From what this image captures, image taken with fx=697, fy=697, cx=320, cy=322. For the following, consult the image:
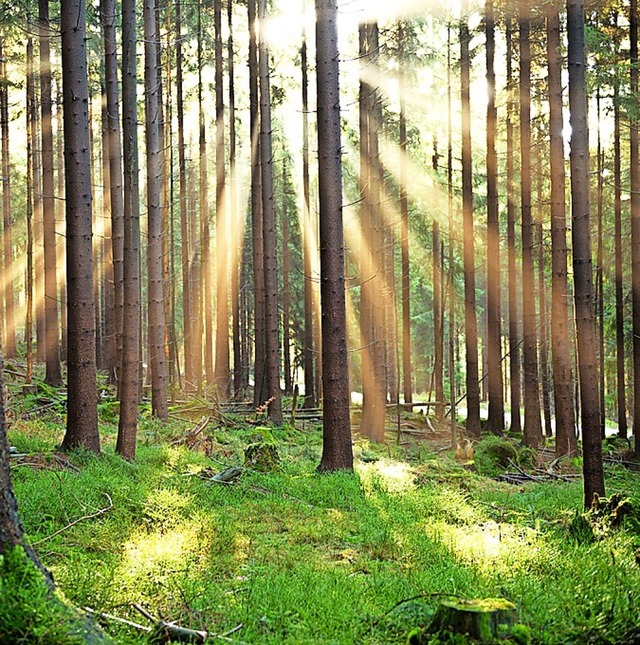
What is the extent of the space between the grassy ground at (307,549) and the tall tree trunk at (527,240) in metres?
7.31

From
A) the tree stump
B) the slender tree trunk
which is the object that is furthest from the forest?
the slender tree trunk

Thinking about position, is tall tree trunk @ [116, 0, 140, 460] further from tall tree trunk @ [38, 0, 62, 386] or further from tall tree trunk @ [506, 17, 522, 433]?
tall tree trunk @ [506, 17, 522, 433]

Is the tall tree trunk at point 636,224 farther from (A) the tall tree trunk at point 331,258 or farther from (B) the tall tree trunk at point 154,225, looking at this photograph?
(B) the tall tree trunk at point 154,225

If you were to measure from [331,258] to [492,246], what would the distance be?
9.95 meters

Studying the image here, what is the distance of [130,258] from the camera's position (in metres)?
11.6

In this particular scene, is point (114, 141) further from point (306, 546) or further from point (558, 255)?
point (558, 255)

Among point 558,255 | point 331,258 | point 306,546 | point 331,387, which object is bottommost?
point 306,546

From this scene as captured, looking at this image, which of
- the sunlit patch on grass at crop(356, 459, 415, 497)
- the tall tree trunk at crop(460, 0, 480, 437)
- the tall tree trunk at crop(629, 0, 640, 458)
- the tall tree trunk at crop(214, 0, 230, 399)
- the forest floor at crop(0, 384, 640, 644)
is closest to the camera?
the forest floor at crop(0, 384, 640, 644)

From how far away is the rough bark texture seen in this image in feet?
50.9

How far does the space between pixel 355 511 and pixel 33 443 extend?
17.2 feet

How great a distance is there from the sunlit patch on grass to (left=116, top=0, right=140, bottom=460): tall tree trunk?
383 cm

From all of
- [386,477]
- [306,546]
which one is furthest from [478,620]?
[386,477]

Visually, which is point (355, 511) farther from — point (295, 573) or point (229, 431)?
point (229, 431)

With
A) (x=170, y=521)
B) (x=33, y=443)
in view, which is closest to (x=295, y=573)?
(x=170, y=521)
